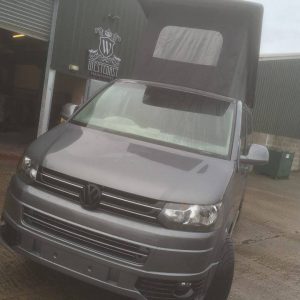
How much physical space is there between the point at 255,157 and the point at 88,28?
27.6 ft

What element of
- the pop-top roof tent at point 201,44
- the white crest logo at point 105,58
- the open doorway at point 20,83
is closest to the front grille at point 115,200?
the pop-top roof tent at point 201,44

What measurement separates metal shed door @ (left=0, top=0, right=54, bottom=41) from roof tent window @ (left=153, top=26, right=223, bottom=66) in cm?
487

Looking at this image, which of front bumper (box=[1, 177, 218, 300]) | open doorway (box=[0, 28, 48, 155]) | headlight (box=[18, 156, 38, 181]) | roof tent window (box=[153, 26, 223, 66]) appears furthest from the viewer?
open doorway (box=[0, 28, 48, 155])

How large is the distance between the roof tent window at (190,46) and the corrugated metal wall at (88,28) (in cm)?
544

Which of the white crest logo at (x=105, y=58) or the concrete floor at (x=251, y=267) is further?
the white crest logo at (x=105, y=58)

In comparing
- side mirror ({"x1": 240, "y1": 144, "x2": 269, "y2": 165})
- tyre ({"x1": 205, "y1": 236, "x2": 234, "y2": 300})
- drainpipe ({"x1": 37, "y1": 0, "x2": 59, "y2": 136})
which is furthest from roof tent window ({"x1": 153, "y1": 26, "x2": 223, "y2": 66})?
drainpipe ({"x1": 37, "y1": 0, "x2": 59, "y2": 136})

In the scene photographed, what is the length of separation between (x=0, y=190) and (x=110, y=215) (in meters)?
4.23

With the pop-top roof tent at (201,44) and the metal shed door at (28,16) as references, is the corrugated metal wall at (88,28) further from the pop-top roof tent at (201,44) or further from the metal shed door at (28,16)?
the pop-top roof tent at (201,44)

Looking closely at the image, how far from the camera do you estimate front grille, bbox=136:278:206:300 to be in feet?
11.0

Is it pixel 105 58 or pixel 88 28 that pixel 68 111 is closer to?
pixel 88 28

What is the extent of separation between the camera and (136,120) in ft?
15.1

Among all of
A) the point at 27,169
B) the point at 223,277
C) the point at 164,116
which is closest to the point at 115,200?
the point at 27,169

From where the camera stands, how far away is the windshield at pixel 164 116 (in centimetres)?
442

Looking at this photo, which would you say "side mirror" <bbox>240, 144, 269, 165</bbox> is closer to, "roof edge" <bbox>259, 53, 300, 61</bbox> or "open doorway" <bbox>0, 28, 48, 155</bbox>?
"open doorway" <bbox>0, 28, 48, 155</bbox>
